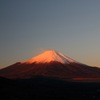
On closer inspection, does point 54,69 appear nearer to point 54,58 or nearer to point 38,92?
point 54,58

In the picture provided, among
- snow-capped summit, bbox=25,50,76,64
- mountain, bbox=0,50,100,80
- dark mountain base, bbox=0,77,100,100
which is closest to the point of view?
dark mountain base, bbox=0,77,100,100

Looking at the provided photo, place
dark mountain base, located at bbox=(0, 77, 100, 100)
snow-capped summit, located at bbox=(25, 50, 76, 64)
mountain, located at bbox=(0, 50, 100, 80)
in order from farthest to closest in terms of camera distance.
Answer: snow-capped summit, located at bbox=(25, 50, 76, 64), mountain, located at bbox=(0, 50, 100, 80), dark mountain base, located at bbox=(0, 77, 100, 100)

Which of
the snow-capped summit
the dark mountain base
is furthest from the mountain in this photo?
the dark mountain base

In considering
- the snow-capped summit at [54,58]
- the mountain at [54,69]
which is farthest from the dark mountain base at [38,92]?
the snow-capped summit at [54,58]

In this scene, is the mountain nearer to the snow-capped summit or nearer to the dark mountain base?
the snow-capped summit

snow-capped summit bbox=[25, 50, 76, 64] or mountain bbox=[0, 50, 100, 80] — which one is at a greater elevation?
snow-capped summit bbox=[25, 50, 76, 64]

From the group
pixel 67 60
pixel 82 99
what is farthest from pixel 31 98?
pixel 67 60

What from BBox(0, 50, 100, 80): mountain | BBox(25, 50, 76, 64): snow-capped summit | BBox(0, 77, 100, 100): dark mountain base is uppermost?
BBox(25, 50, 76, 64): snow-capped summit

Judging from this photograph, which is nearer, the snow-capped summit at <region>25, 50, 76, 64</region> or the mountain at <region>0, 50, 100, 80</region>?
the mountain at <region>0, 50, 100, 80</region>

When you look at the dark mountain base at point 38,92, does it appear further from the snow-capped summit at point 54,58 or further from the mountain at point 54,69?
the snow-capped summit at point 54,58
